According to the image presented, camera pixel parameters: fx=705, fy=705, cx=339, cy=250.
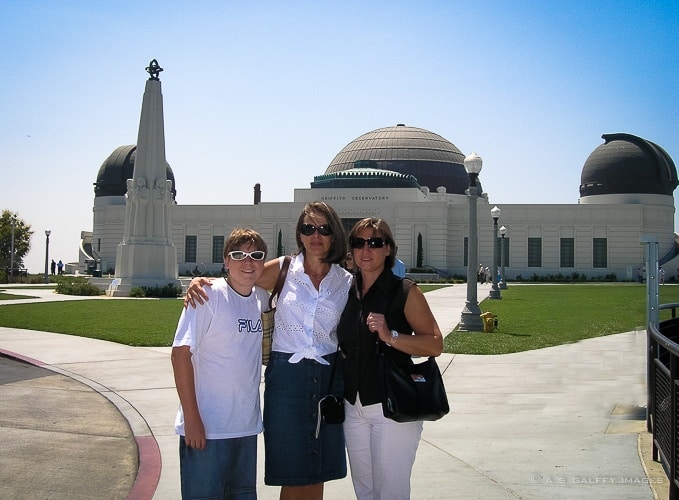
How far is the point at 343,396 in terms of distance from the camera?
395 centimetres

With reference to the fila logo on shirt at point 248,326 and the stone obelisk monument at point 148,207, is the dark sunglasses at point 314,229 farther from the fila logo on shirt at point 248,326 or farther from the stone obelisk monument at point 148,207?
the stone obelisk monument at point 148,207

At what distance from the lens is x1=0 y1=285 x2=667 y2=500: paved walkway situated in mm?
5273

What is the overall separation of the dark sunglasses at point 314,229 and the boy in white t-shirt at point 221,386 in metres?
0.39

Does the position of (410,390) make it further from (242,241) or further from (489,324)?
(489,324)

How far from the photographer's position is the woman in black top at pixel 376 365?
3809 mm

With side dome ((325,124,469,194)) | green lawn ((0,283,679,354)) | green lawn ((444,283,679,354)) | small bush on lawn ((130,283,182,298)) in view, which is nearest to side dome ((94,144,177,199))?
side dome ((325,124,469,194))

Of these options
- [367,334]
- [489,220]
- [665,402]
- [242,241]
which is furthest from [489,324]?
[489,220]

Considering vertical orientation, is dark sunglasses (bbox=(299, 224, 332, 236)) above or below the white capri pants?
above

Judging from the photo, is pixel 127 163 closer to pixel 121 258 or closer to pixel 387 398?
pixel 121 258

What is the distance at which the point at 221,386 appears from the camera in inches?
147

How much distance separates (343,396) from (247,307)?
734 mm

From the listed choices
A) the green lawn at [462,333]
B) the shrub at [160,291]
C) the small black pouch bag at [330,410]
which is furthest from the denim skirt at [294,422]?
the shrub at [160,291]

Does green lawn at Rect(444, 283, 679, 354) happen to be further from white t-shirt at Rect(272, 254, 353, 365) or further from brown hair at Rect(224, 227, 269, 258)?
brown hair at Rect(224, 227, 269, 258)

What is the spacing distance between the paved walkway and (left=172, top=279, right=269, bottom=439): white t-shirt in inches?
15.0
